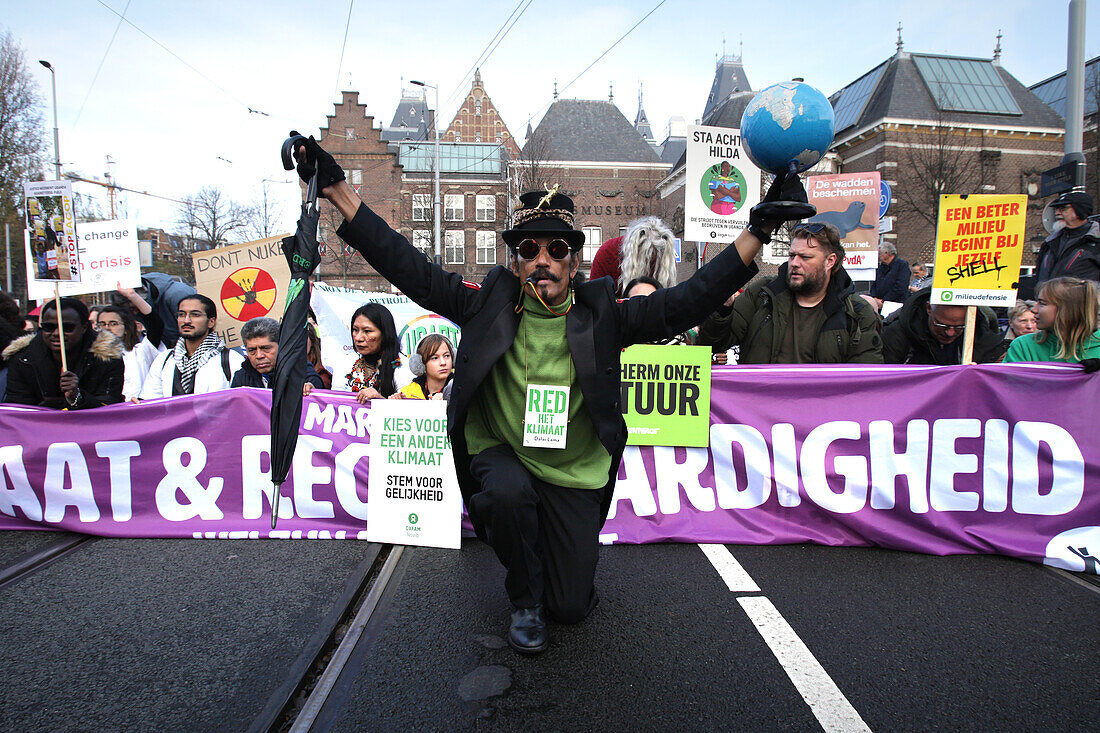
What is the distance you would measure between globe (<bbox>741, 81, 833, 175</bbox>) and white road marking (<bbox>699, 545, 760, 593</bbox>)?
2.04 meters

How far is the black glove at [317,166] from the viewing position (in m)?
2.53

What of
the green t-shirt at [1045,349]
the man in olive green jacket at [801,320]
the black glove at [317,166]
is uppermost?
the black glove at [317,166]

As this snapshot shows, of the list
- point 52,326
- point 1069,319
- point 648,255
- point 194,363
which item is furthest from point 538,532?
point 52,326

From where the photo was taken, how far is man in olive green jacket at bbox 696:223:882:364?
4164mm

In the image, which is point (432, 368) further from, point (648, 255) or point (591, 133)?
point (591, 133)

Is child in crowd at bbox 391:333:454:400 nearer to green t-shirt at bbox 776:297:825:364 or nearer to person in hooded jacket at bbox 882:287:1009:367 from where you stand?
green t-shirt at bbox 776:297:825:364

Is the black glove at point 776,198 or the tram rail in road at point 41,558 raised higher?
the black glove at point 776,198

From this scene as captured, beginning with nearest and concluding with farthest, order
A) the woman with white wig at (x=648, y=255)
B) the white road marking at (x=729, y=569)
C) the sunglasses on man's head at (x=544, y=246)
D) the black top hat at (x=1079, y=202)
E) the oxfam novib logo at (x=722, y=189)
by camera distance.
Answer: the sunglasses on man's head at (x=544, y=246)
the white road marking at (x=729, y=569)
the woman with white wig at (x=648, y=255)
the black top hat at (x=1079, y=202)
the oxfam novib logo at (x=722, y=189)

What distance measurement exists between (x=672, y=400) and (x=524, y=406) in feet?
5.18

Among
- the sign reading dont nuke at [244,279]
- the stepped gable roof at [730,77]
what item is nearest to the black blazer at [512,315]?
the sign reading dont nuke at [244,279]

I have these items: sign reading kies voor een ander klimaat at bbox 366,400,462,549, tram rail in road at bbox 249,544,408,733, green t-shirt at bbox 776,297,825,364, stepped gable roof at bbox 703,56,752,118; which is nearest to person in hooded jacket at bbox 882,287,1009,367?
green t-shirt at bbox 776,297,825,364

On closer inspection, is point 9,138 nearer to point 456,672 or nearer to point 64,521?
point 64,521

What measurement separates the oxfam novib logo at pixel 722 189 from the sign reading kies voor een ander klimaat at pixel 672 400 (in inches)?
181

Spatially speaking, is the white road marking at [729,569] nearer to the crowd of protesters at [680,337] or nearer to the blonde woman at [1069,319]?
the crowd of protesters at [680,337]
